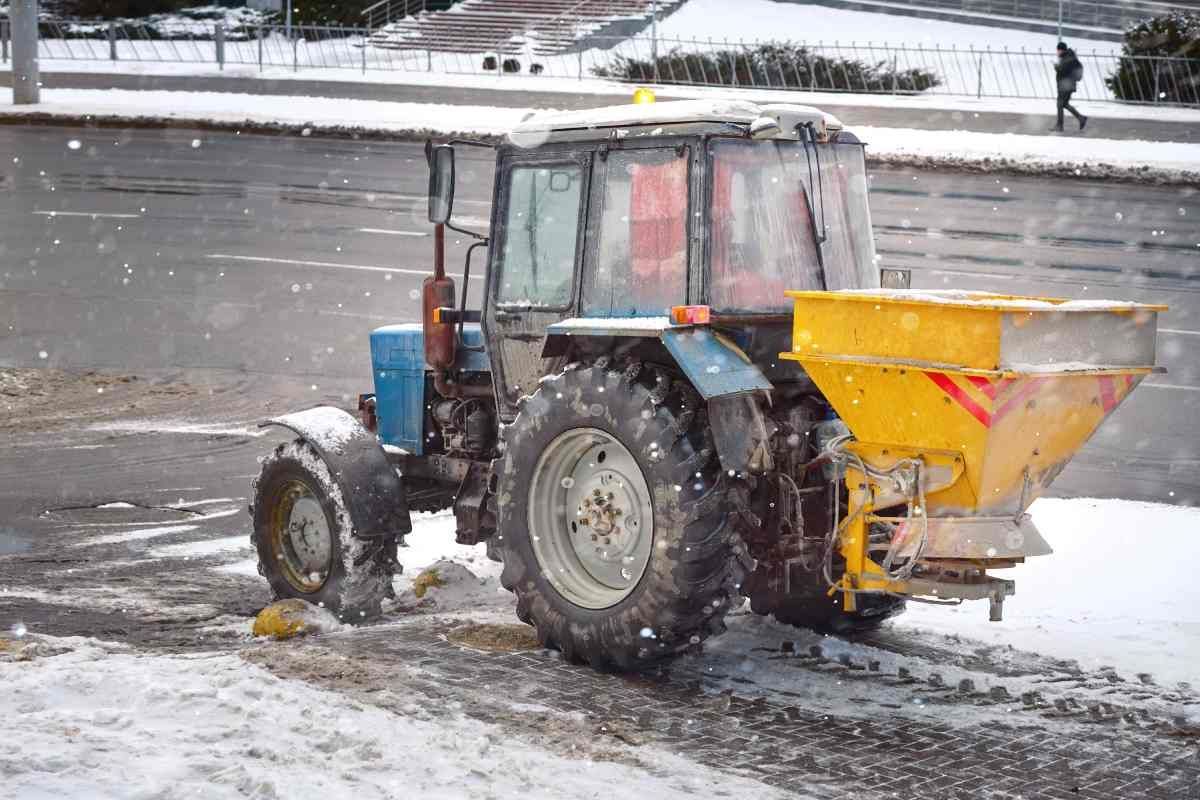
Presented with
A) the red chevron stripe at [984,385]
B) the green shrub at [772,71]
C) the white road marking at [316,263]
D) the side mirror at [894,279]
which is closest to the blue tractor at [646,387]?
the side mirror at [894,279]

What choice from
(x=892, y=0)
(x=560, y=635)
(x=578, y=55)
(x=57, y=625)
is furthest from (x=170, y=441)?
(x=892, y=0)

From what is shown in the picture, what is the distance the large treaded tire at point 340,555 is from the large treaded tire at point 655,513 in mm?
1179

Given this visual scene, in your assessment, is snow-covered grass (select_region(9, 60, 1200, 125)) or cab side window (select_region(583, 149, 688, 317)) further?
snow-covered grass (select_region(9, 60, 1200, 125))

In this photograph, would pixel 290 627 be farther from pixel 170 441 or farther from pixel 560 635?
pixel 170 441

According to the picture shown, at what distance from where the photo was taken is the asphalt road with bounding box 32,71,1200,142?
94.0 ft

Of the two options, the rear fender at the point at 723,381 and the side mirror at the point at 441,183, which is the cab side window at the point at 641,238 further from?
the side mirror at the point at 441,183

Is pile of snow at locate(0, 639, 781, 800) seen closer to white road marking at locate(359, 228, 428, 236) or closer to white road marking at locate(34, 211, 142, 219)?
white road marking at locate(359, 228, 428, 236)

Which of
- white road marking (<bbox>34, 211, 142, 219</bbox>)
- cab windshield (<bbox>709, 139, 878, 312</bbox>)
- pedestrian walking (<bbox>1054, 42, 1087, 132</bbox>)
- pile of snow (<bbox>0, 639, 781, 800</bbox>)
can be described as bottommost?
pile of snow (<bbox>0, 639, 781, 800</bbox>)

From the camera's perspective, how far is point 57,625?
777 centimetres

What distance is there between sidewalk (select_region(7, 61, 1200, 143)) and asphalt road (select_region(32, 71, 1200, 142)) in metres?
0.02

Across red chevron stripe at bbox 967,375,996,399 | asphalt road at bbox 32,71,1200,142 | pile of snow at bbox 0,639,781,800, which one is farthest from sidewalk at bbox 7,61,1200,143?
pile of snow at bbox 0,639,781,800

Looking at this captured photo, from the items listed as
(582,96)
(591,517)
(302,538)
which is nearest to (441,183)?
(591,517)

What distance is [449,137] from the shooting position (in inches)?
1075

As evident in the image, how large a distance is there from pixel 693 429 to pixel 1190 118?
26.0 m
